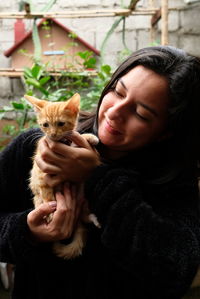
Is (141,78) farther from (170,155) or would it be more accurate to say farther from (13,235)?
(13,235)

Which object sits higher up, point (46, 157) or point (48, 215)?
point (46, 157)

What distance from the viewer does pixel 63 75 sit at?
2.35 meters

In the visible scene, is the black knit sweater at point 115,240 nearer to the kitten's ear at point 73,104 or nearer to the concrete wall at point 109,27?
the kitten's ear at point 73,104

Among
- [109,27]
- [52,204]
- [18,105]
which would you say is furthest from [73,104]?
[109,27]

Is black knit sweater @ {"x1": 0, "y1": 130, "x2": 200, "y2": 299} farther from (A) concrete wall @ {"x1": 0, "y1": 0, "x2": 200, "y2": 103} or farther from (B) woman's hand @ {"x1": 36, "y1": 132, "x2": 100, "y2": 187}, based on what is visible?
(A) concrete wall @ {"x1": 0, "y1": 0, "x2": 200, "y2": 103}

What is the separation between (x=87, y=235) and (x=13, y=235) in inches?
9.1

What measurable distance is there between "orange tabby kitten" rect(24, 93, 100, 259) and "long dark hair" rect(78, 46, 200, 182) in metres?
0.09

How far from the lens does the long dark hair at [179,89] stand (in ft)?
2.84

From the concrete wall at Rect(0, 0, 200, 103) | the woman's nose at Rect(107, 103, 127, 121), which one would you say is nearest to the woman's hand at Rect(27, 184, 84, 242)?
the woman's nose at Rect(107, 103, 127, 121)

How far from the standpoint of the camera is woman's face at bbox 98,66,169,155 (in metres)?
0.84

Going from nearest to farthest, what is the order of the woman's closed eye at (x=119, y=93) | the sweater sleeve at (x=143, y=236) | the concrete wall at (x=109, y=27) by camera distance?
1. the sweater sleeve at (x=143, y=236)
2. the woman's closed eye at (x=119, y=93)
3. the concrete wall at (x=109, y=27)

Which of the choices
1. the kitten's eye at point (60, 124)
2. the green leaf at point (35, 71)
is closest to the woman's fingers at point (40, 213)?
the kitten's eye at point (60, 124)

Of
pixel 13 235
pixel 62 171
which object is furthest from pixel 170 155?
pixel 13 235

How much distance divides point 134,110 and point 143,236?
357 mm
